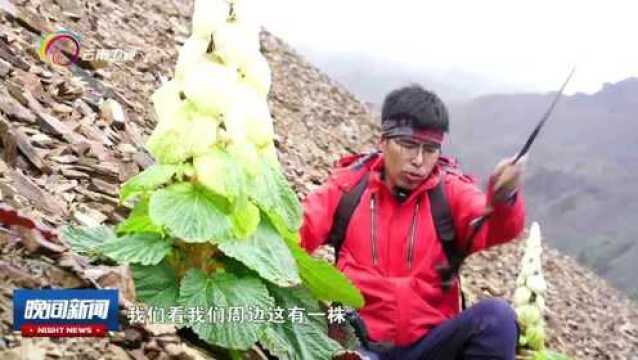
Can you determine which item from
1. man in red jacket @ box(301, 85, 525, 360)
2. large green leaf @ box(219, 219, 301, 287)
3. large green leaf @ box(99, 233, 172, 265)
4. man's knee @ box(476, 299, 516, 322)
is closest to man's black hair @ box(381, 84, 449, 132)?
man in red jacket @ box(301, 85, 525, 360)

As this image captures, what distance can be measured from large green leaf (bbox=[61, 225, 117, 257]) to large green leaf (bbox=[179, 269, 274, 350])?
319 millimetres

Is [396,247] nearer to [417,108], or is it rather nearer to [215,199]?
[417,108]

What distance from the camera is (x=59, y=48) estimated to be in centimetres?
770

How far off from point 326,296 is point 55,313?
36.0 inches

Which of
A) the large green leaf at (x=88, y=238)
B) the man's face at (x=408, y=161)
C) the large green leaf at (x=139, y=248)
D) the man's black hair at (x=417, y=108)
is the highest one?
the man's black hair at (x=417, y=108)

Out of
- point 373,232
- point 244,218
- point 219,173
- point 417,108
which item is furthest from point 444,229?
point 219,173

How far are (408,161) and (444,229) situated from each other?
0.36 meters

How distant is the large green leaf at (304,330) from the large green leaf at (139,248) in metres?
0.42

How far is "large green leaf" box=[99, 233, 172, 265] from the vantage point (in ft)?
9.30

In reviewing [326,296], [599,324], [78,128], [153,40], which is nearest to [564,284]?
[599,324]

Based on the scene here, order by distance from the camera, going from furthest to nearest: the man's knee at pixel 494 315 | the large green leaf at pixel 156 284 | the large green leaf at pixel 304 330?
the man's knee at pixel 494 315
the large green leaf at pixel 304 330
the large green leaf at pixel 156 284

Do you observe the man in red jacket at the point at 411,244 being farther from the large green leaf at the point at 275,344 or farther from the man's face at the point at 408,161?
the large green leaf at the point at 275,344

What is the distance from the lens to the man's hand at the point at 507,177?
3.77 meters

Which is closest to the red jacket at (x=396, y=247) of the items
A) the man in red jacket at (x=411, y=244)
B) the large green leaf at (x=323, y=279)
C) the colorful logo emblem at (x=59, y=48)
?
the man in red jacket at (x=411, y=244)
